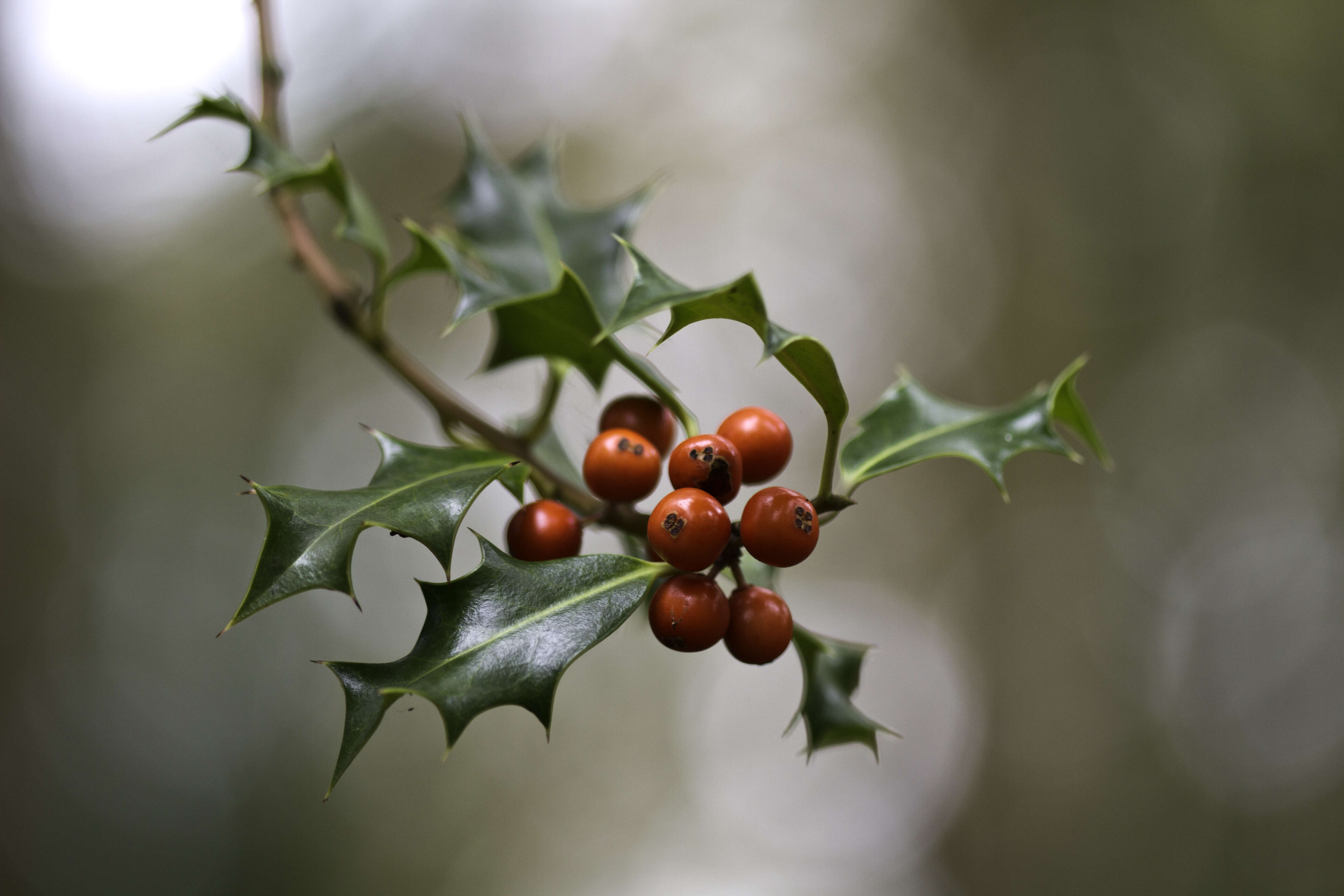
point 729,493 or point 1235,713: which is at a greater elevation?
point 729,493

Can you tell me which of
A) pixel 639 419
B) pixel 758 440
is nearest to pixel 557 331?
pixel 639 419

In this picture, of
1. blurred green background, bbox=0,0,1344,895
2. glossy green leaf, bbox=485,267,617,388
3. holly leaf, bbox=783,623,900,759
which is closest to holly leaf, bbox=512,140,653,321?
glossy green leaf, bbox=485,267,617,388

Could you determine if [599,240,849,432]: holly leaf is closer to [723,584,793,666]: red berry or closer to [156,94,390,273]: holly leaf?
[723,584,793,666]: red berry

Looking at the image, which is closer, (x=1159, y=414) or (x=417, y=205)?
(x=1159, y=414)

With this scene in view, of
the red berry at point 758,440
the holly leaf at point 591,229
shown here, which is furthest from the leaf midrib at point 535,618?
the holly leaf at point 591,229

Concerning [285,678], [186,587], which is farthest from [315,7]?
[285,678]

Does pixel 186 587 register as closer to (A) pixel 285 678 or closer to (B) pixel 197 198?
(A) pixel 285 678
